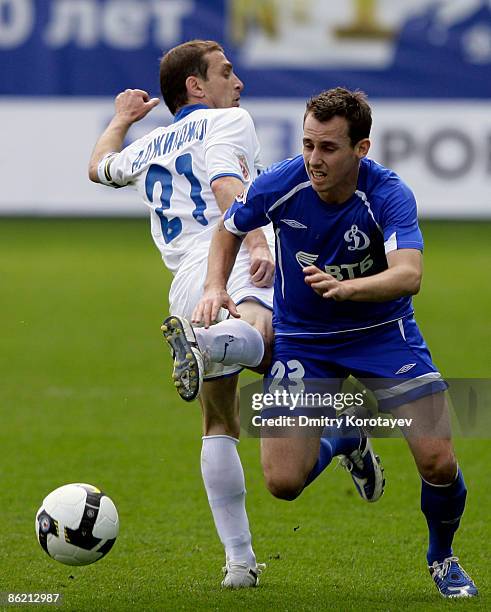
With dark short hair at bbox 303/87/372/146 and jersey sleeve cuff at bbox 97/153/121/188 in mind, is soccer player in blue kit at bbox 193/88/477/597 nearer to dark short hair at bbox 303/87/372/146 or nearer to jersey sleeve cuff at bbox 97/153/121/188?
dark short hair at bbox 303/87/372/146

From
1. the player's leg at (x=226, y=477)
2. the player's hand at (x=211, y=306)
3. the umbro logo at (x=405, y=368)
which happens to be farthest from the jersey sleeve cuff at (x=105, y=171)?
the umbro logo at (x=405, y=368)

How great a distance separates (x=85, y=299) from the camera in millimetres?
13805

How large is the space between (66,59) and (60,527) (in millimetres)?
15649

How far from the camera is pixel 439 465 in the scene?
15.9 feet

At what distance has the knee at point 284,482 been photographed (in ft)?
16.3

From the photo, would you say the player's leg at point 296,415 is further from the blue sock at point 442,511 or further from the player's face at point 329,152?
the player's face at point 329,152

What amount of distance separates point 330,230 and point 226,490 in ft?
3.90

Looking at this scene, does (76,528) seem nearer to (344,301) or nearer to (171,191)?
(344,301)

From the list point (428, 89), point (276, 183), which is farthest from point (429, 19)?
point (276, 183)

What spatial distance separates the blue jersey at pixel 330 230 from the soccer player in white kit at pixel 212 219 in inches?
8.9

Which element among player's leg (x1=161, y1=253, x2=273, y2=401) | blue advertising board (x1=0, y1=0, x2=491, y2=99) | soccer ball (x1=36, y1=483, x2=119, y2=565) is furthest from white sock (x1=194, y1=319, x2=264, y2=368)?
blue advertising board (x1=0, y1=0, x2=491, y2=99)

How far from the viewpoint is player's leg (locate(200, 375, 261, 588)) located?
5180 mm

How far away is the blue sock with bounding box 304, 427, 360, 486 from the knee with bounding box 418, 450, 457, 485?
51 centimetres
